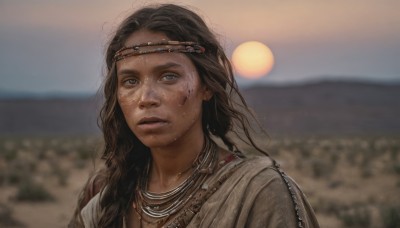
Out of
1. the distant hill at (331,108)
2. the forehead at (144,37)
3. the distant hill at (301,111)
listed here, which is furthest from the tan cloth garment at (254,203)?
the distant hill at (301,111)

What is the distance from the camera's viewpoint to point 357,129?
95938mm

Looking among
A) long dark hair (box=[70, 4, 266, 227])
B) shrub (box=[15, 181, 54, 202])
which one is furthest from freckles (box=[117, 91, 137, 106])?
shrub (box=[15, 181, 54, 202])

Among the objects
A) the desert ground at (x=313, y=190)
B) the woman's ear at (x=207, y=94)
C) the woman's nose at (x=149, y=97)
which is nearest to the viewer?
the woman's nose at (x=149, y=97)

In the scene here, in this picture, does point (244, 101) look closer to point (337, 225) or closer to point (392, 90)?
point (337, 225)

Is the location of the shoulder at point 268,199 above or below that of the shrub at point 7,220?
above

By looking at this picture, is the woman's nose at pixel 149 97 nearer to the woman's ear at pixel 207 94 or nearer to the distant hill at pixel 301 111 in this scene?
the woman's ear at pixel 207 94

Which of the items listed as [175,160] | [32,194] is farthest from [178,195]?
[32,194]

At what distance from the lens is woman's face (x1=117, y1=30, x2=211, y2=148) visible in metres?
3.04

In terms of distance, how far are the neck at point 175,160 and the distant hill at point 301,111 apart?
85.4 meters

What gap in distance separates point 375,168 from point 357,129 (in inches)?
2983

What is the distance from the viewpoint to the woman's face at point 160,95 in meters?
3.04

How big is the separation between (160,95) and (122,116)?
56cm

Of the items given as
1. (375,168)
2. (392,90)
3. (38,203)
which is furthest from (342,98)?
(38,203)

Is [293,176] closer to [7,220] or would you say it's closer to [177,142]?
[7,220]
